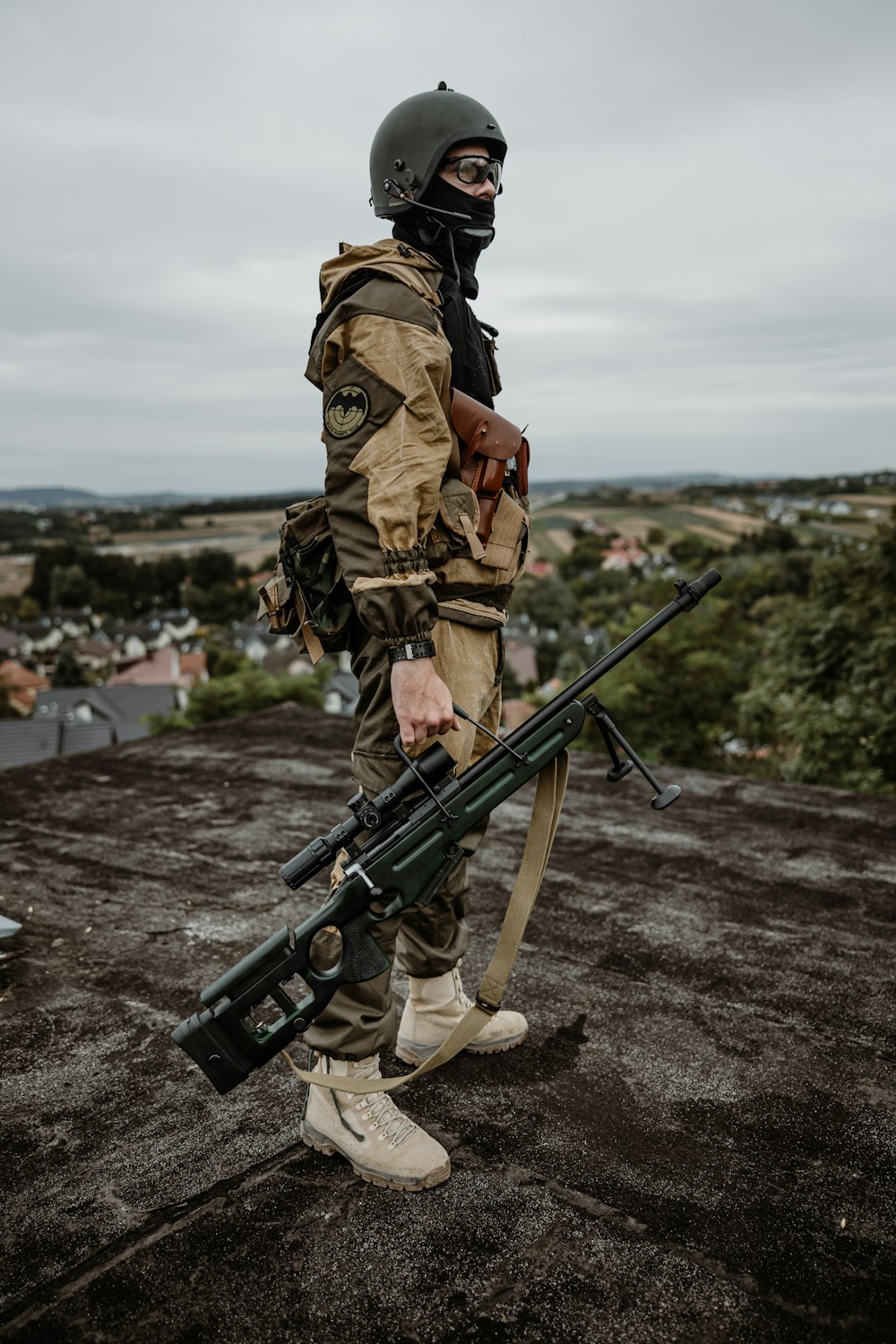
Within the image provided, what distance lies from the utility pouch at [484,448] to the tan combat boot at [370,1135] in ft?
4.37

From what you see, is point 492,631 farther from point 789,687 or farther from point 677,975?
point 789,687

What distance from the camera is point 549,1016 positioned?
284 centimetres

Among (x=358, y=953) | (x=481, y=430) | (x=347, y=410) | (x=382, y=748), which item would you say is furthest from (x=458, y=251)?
(x=358, y=953)

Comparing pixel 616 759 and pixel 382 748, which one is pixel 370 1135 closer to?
pixel 382 748

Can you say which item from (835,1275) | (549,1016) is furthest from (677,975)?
(835,1275)

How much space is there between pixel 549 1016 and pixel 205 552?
6704 centimetres

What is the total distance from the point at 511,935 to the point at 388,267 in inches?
63.2

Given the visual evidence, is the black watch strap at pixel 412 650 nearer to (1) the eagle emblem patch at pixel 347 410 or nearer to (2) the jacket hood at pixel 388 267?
(1) the eagle emblem patch at pixel 347 410

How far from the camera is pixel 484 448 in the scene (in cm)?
223

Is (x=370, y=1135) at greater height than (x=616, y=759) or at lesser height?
lesser

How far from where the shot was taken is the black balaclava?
89.1 inches

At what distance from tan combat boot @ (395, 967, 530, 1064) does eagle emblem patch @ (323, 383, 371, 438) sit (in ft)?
4.98

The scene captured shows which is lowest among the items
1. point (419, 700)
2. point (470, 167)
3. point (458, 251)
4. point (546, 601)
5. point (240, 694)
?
point (546, 601)

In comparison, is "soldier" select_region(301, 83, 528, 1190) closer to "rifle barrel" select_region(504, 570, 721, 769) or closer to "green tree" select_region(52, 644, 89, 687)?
"rifle barrel" select_region(504, 570, 721, 769)
